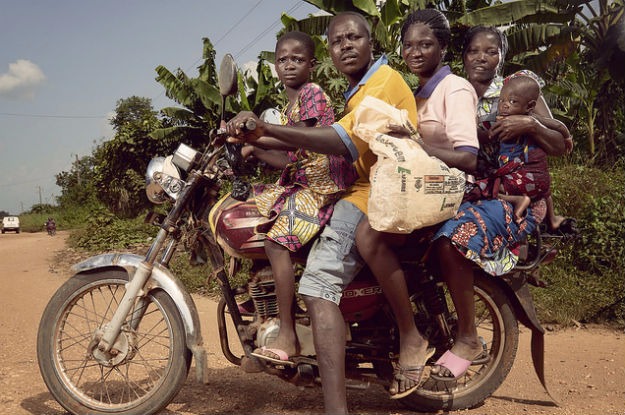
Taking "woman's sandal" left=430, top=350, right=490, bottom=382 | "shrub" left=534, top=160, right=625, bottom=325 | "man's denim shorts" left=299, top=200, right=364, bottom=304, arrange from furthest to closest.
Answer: "shrub" left=534, top=160, right=625, bottom=325
"woman's sandal" left=430, top=350, right=490, bottom=382
"man's denim shorts" left=299, top=200, right=364, bottom=304

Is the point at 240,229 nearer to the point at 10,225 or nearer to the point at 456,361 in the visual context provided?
the point at 456,361

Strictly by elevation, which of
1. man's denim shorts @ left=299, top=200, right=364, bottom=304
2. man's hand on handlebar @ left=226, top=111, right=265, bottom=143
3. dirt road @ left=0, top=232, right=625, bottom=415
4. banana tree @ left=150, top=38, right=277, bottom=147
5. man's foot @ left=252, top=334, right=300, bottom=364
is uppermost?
banana tree @ left=150, top=38, right=277, bottom=147

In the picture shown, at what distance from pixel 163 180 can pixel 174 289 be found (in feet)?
1.77

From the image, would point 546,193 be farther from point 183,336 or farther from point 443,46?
point 183,336

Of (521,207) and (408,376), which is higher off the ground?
(521,207)

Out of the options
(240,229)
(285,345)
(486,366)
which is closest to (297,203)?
(240,229)

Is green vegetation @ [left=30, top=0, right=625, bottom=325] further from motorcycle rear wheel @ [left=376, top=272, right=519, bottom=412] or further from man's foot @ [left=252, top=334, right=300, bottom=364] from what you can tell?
man's foot @ [left=252, top=334, right=300, bottom=364]

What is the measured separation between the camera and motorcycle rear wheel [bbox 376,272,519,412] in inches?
125

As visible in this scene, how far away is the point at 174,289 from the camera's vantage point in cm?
290

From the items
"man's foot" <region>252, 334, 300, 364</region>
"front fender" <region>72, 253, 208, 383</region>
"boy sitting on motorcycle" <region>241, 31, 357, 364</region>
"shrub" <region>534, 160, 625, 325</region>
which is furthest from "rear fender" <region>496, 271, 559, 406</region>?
"shrub" <region>534, 160, 625, 325</region>

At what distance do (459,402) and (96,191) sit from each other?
15139mm

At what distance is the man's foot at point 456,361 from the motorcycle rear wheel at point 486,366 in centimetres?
23

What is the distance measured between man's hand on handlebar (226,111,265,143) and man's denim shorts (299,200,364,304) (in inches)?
22.1

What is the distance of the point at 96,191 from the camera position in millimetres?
16641
